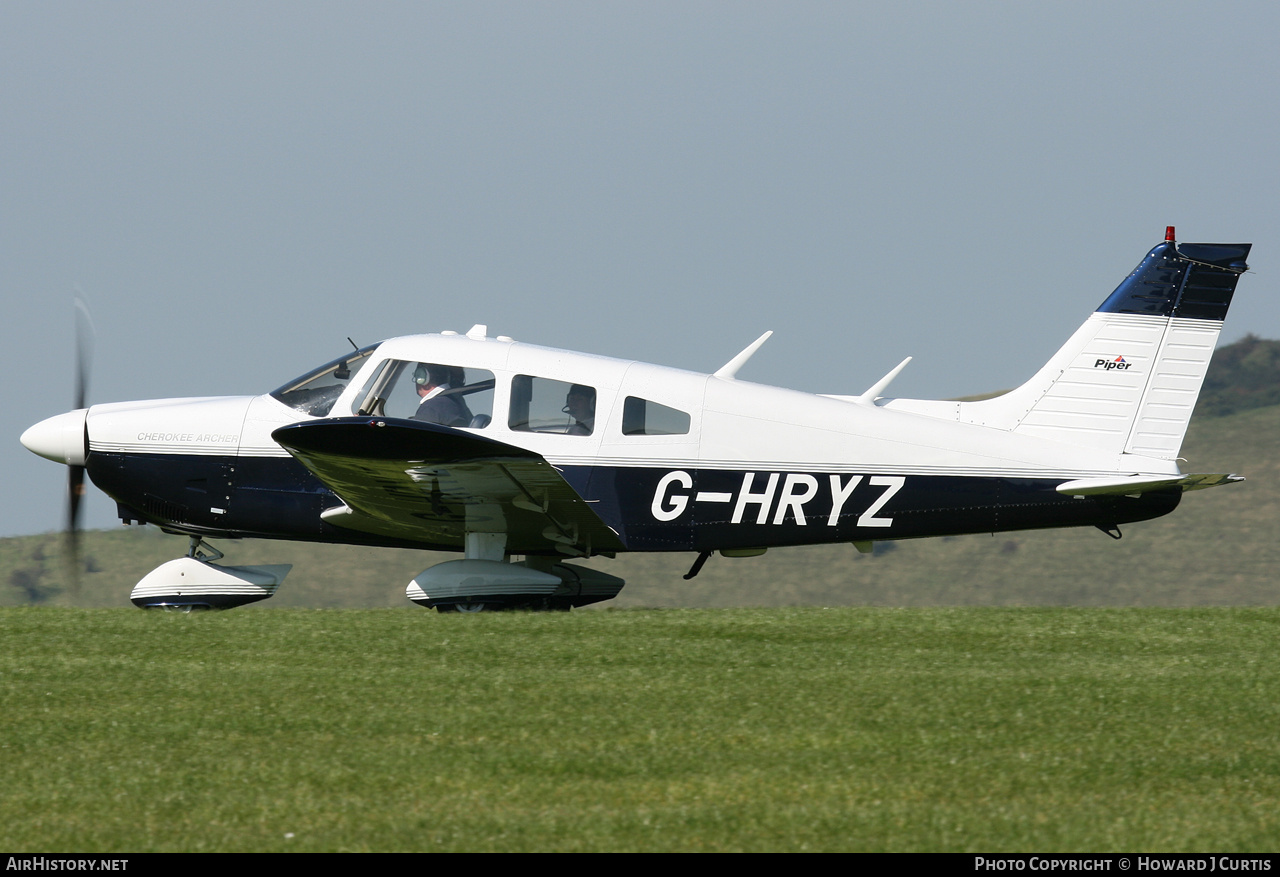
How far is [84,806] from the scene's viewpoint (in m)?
4.96

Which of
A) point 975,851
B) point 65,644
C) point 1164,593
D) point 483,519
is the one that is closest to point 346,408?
point 483,519

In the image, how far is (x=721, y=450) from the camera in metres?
9.55

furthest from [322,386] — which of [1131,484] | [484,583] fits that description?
[1131,484]

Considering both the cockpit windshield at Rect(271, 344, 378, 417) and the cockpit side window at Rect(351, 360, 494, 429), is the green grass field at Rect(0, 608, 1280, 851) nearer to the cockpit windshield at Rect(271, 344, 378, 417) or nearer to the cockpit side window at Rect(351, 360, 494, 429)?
the cockpit side window at Rect(351, 360, 494, 429)

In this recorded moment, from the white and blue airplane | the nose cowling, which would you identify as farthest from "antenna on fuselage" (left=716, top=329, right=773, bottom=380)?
the nose cowling

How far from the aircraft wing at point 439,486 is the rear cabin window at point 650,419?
0.71 metres

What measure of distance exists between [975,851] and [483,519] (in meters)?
5.76

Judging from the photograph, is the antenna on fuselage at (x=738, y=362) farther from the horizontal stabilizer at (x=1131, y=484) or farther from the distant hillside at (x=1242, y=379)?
the distant hillside at (x=1242, y=379)

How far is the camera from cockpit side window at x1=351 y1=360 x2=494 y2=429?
31.0ft

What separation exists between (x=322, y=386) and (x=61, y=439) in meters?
2.20

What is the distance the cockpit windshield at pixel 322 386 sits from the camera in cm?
991

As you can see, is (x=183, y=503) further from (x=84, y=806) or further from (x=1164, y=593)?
(x=1164, y=593)

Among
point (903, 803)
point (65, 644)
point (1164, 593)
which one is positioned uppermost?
point (903, 803)

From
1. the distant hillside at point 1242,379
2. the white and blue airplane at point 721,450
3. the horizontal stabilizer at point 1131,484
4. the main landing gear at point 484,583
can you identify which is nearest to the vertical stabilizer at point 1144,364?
the white and blue airplane at point 721,450
